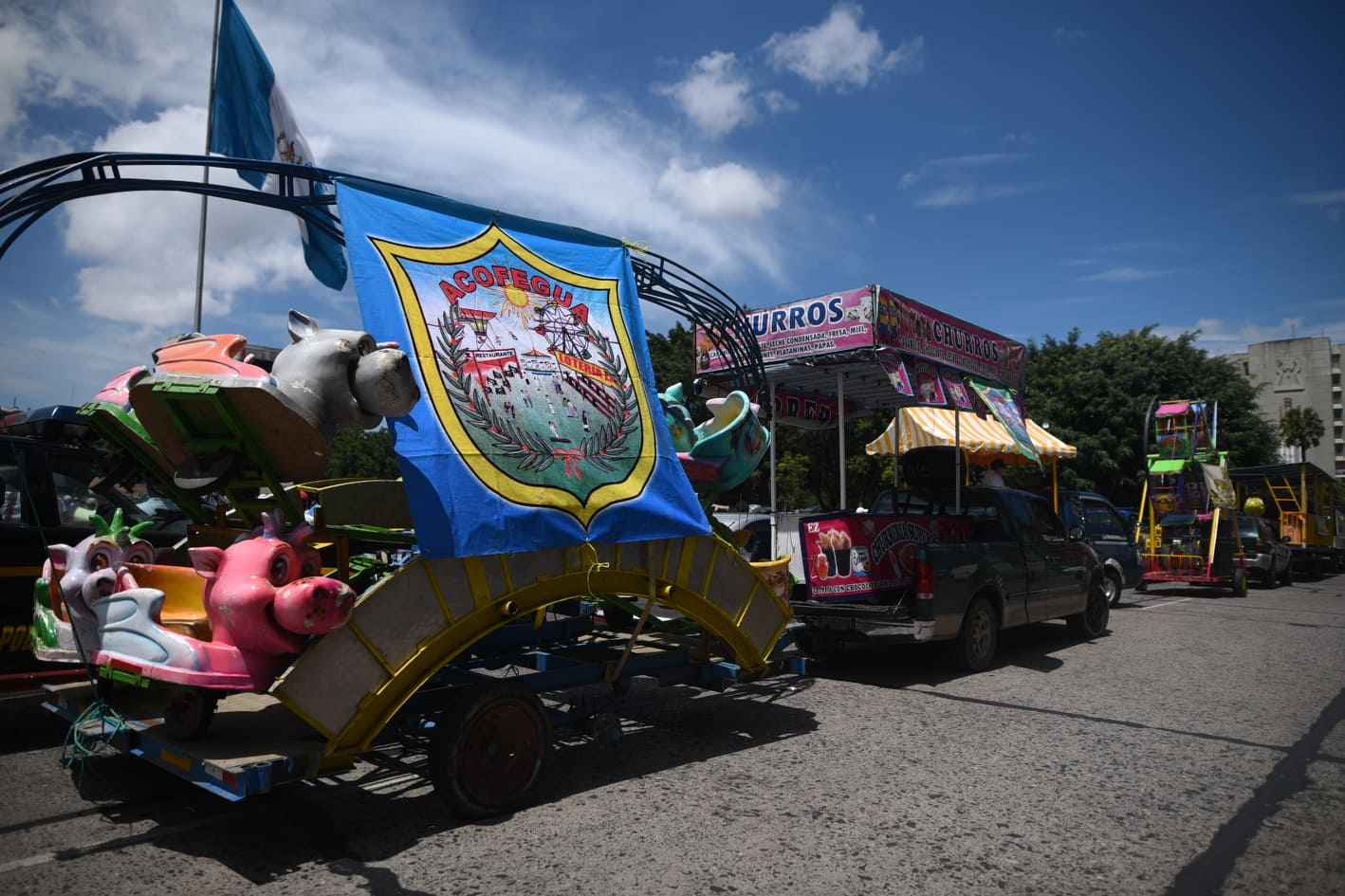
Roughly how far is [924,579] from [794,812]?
3.89 metres

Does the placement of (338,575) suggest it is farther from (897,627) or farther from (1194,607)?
(1194,607)

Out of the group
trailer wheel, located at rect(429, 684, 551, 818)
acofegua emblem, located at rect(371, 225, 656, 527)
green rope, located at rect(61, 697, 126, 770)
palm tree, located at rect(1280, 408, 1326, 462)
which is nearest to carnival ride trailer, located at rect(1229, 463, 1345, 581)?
acofegua emblem, located at rect(371, 225, 656, 527)

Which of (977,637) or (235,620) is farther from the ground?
(235,620)

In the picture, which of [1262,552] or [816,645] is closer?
[816,645]

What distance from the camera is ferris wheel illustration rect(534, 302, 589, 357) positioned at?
16.4 feet

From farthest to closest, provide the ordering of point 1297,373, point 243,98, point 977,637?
point 1297,373 → point 243,98 → point 977,637

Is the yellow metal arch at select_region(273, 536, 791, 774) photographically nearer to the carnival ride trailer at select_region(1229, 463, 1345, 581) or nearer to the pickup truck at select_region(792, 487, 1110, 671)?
the pickup truck at select_region(792, 487, 1110, 671)

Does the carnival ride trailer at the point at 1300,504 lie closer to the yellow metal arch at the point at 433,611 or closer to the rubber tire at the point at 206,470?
the yellow metal arch at the point at 433,611

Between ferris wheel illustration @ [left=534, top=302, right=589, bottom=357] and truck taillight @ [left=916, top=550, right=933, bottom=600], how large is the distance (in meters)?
4.49

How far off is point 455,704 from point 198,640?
1261mm

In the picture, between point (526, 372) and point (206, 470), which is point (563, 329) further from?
point (206, 470)

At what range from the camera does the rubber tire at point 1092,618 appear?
11.0 meters

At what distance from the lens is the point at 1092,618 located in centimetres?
1112

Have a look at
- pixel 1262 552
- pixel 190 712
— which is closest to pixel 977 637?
pixel 190 712
